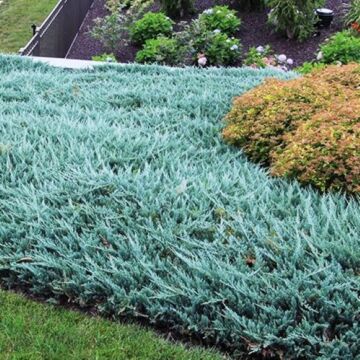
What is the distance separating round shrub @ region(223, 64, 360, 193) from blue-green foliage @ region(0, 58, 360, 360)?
0.42ft

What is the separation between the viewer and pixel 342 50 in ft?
23.2

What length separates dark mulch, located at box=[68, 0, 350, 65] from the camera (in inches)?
316

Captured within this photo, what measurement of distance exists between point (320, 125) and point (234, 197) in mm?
814

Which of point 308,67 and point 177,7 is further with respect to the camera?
point 177,7

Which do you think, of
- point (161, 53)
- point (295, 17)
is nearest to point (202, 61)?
point (161, 53)

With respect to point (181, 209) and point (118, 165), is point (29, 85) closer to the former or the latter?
point (118, 165)

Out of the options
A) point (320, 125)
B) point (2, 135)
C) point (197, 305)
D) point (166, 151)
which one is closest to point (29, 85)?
point (2, 135)

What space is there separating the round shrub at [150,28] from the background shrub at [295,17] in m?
1.43

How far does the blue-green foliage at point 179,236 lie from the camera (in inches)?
96.4

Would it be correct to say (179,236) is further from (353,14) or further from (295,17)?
(353,14)

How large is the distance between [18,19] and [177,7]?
13.0 ft

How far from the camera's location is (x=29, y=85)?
5.32 meters

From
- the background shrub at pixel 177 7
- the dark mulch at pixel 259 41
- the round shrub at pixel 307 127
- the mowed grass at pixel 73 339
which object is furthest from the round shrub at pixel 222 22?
the mowed grass at pixel 73 339

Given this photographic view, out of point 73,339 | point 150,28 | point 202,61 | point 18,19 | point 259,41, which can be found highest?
point 73,339
